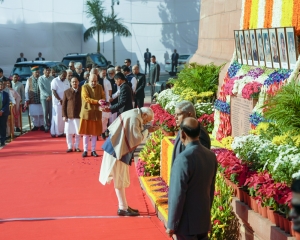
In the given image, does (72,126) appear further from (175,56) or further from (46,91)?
(175,56)

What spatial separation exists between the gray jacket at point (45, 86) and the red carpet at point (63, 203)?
13.0ft

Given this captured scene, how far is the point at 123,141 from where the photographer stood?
8820 mm

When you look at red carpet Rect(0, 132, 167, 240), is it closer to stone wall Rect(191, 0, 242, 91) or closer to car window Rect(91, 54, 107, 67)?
stone wall Rect(191, 0, 242, 91)

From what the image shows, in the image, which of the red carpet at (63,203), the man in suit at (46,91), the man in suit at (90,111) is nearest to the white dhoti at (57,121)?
the man in suit at (46,91)

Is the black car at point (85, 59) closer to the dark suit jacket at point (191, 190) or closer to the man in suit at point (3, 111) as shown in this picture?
the man in suit at point (3, 111)

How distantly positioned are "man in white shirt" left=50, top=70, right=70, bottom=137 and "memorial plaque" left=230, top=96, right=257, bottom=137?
6.32 m

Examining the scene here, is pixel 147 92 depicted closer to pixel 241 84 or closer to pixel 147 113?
pixel 241 84

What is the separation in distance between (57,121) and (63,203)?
24.9 ft

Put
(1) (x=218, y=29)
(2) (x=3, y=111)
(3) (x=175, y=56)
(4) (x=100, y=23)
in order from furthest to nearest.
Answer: (4) (x=100, y=23) < (3) (x=175, y=56) < (2) (x=3, y=111) < (1) (x=218, y=29)

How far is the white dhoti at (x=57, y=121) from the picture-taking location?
1723 cm

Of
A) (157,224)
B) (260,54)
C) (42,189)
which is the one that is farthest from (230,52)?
(157,224)

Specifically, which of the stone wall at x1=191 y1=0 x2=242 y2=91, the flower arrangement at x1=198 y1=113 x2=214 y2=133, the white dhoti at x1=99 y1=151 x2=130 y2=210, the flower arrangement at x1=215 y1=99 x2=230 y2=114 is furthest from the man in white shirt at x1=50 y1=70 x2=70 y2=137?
the white dhoti at x1=99 y1=151 x2=130 y2=210

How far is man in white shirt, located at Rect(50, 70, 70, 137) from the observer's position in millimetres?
16812

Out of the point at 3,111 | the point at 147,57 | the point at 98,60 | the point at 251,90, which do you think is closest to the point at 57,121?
the point at 3,111
